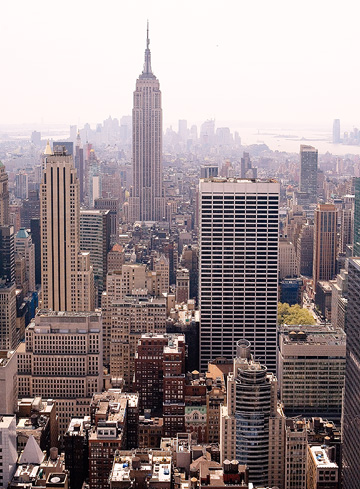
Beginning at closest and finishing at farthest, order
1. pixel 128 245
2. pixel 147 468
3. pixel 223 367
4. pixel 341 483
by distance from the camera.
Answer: pixel 147 468, pixel 341 483, pixel 223 367, pixel 128 245

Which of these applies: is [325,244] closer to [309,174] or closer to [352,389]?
[309,174]

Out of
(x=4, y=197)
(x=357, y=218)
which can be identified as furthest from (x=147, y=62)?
(x=357, y=218)

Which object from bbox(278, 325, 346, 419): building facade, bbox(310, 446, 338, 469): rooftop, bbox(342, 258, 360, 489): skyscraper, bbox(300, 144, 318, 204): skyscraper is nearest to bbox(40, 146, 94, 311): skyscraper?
bbox(278, 325, 346, 419): building facade

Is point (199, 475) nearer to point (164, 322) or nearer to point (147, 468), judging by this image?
point (147, 468)

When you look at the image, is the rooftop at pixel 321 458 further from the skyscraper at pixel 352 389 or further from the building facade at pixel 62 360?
the building facade at pixel 62 360

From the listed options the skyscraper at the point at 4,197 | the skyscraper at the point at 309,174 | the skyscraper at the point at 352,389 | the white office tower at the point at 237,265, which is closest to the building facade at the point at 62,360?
the white office tower at the point at 237,265

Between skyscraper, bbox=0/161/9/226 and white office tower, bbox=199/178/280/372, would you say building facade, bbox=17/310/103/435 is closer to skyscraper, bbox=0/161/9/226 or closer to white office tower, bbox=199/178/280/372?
white office tower, bbox=199/178/280/372

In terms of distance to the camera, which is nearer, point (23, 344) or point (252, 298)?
point (23, 344)

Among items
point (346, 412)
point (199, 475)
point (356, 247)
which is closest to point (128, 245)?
point (356, 247)
